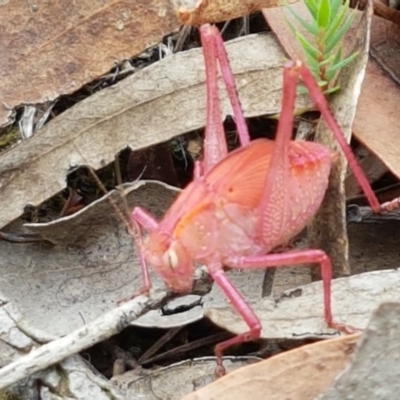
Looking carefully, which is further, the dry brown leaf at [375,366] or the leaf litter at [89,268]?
the leaf litter at [89,268]

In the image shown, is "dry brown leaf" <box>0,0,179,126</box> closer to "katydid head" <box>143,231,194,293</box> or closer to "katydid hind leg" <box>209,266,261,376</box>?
"katydid head" <box>143,231,194,293</box>

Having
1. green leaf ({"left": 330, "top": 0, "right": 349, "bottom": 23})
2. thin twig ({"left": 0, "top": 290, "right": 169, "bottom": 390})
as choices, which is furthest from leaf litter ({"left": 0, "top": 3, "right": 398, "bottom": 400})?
green leaf ({"left": 330, "top": 0, "right": 349, "bottom": 23})

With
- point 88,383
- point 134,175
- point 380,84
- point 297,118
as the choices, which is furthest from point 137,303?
point 380,84

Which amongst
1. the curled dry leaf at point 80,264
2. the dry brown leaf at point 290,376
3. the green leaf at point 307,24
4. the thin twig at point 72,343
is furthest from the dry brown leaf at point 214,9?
the dry brown leaf at point 290,376

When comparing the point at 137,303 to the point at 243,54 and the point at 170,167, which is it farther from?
the point at 243,54

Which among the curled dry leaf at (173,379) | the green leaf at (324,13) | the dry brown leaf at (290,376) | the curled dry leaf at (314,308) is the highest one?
the green leaf at (324,13)

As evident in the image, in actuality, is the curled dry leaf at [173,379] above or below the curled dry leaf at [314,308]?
below

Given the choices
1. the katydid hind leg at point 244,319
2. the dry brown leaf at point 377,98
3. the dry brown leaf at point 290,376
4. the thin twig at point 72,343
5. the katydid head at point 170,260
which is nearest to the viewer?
the dry brown leaf at point 290,376

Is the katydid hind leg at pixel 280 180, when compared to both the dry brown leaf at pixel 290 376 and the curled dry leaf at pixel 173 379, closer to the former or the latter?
the curled dry leaf at pixel 173 379
